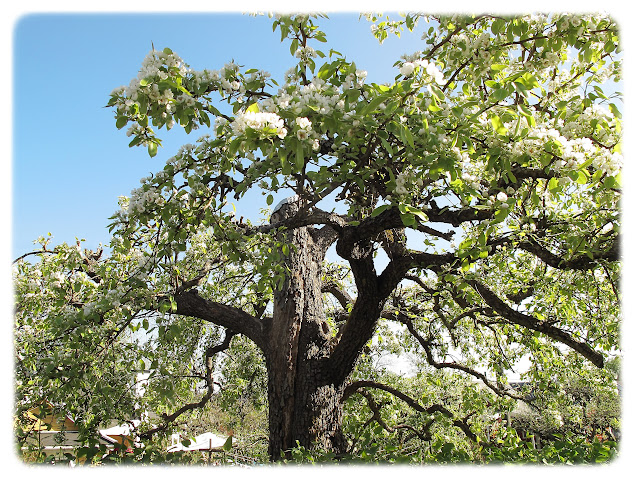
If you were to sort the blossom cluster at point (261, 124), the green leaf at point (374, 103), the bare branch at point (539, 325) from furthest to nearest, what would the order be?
the bare branch at point (539, 325)
the green leaf at point (374, 103)
the blossom cluster at point (261, 124)

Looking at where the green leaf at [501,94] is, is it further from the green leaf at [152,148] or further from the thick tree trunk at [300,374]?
the thick tree trunk at [300,374]

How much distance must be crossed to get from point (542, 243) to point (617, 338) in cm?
193

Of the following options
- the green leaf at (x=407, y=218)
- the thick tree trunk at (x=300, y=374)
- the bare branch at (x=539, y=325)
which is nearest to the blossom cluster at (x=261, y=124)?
the green leaf at (x=407, y=218)

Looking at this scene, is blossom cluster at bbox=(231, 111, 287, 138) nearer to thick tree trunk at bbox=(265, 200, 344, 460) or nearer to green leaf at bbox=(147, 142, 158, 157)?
green leaf at bbox=(147, 142, 158, 157)

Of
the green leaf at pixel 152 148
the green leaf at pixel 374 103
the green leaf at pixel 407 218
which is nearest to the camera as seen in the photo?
the green leaf at pixel 374 103

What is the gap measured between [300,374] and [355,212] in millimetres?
2513

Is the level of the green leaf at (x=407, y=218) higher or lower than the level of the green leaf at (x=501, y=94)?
lower

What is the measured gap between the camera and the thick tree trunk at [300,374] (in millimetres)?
5066

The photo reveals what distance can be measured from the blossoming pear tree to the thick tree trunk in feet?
0.07

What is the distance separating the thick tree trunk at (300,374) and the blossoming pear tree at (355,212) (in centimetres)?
2

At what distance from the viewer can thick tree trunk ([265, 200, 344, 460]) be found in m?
5.07

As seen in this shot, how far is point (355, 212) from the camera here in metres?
3.64

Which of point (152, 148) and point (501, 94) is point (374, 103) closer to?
point (501, 94)

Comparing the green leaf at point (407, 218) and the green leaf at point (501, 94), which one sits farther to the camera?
the green leaf at point (407, 218)
